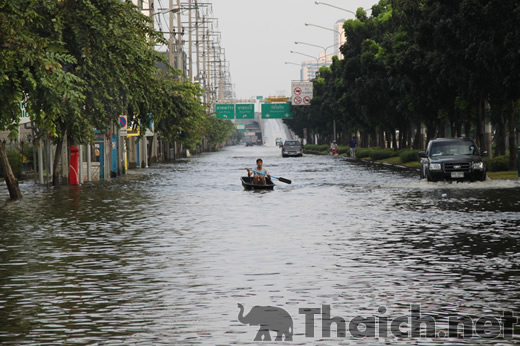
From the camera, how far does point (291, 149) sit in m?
97.8

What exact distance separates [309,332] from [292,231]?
980 centimetres

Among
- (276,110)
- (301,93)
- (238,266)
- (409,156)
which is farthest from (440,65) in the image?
(276,110)

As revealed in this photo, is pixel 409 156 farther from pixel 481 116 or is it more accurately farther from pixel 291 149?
pixel 291 149

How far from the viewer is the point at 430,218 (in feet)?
69.2

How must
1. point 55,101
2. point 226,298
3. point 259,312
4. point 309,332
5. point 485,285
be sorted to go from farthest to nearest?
point 55,101 → point 485,285 → point 226,298 → point 259,312 → point 309,332

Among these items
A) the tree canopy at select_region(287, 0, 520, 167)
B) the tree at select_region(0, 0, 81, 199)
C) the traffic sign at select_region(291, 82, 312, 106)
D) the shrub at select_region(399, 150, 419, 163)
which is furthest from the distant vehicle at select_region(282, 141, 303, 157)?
the tree at select_region(0, 0, 81, 199)

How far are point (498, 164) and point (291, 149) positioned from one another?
54260 mm

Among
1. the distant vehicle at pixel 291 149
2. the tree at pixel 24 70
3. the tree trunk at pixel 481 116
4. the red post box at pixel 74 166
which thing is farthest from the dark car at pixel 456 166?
the distant vehicle at pixel 291 149

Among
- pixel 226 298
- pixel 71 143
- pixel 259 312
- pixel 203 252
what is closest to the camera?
pixel 259 312

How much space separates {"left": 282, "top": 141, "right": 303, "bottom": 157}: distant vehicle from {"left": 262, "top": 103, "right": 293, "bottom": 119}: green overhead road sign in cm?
4338

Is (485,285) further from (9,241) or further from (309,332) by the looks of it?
(9,241)

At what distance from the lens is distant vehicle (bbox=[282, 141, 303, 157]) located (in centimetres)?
9725

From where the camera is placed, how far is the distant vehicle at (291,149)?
9725 cm

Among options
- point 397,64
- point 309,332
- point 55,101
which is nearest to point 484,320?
point 309,332
